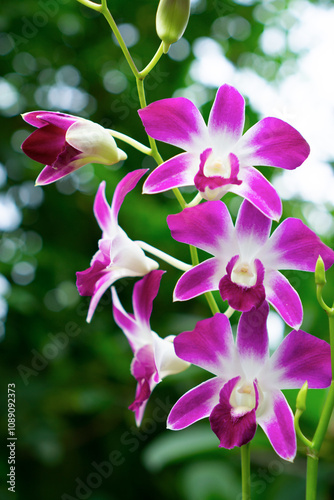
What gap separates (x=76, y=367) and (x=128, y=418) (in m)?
0.28

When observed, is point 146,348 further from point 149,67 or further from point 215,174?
point 149,67

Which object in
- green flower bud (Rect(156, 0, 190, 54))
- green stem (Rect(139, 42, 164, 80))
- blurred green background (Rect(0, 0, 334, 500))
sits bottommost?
blurred green background (Rect(0, 0, 334, 500))

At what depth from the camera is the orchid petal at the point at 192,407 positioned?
0.75m

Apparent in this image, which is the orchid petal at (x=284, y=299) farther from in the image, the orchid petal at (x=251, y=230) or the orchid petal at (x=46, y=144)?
the orchid petal at (x=46, y=144)

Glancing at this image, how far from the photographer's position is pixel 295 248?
2.38 ft

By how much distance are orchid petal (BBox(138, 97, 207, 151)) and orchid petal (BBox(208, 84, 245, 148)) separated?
0.07 feet

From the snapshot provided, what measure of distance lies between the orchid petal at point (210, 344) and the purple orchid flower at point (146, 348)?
77mm

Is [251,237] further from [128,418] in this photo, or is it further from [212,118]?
[128,418]

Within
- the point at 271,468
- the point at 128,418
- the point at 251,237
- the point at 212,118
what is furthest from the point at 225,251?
the point at 128,418

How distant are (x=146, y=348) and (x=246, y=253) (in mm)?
267

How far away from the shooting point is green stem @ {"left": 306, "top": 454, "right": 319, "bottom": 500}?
0.69m

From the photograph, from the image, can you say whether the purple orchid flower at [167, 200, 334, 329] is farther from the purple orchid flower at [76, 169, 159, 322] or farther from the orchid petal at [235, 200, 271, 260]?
the purple orchid flower at [76, 169, 159, 322]

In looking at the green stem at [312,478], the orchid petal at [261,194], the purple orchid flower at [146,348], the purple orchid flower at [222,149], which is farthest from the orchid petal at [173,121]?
the green stem at [312,478]

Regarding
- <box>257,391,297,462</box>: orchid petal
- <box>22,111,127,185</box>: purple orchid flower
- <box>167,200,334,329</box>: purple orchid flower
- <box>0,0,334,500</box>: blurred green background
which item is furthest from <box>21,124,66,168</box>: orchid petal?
<box>0,0,334,500</box>: blurred green background
